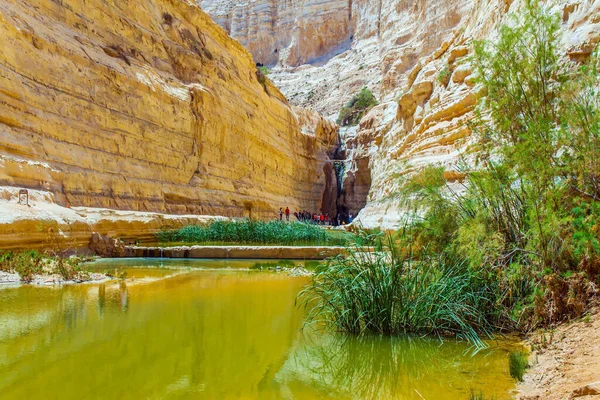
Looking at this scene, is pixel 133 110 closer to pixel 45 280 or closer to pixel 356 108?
pixel 45 280

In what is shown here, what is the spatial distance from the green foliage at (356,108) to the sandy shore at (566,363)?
1627 inches

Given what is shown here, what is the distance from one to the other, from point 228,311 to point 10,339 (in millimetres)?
2247

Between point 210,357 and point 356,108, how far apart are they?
44.8 metres

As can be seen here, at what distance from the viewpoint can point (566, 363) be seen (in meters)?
3.26

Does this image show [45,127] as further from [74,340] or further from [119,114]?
[74,340]

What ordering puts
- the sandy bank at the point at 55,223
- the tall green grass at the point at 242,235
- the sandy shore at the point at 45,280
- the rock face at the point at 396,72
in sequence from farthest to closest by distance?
1. the tall green grass at the point at 242,235
2. the rock face at the point at 396,72
3. the sandy bank at the point at 55,223
4. the sandy shore at the point at 45,280

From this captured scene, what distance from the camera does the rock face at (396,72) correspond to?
50.5 ft

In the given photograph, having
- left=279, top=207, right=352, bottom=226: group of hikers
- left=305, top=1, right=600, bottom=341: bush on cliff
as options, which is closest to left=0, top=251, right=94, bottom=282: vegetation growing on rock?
left=305, top=1, right=600, bottom=341: bush on cliff

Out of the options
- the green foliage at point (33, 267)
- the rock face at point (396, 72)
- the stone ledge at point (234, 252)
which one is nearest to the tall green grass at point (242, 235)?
the stone ledge at point (234, 252)

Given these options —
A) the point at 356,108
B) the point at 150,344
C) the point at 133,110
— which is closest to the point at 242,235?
the point at 133,110

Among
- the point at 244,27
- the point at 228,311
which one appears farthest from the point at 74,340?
the point at 244,27

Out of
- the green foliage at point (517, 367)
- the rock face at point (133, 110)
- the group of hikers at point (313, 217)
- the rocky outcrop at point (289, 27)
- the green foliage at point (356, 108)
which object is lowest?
the green foliage at point (517, 367)

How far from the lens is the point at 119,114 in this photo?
17.2 meters

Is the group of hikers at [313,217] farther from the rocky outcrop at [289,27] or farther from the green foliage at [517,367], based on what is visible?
the rocky outcrop at [289,27]
